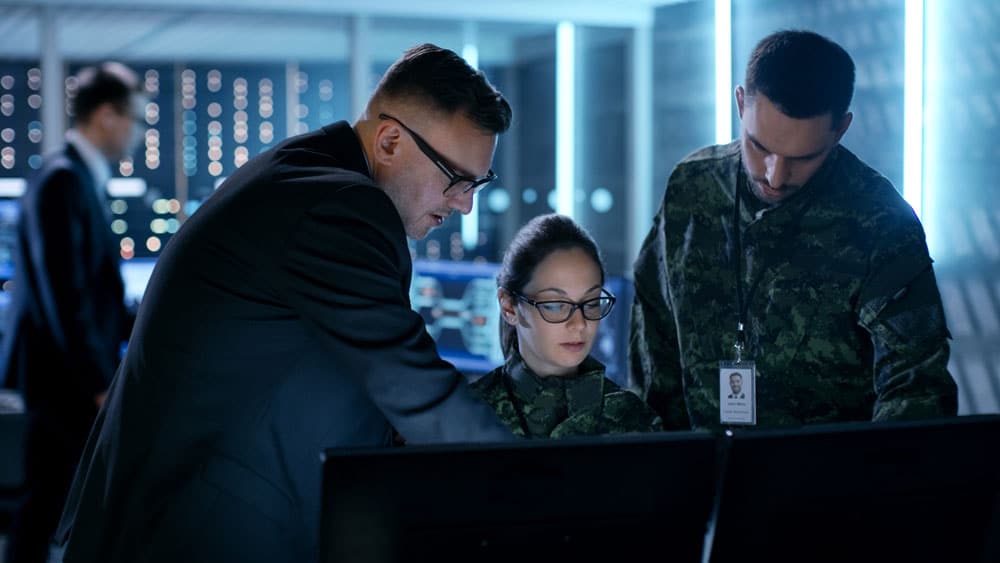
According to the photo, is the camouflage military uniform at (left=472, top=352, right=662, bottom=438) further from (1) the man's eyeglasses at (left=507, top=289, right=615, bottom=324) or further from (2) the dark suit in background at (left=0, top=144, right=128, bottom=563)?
(2) the dark suit in background at (left=0, top=144, right=128, bottom=563)

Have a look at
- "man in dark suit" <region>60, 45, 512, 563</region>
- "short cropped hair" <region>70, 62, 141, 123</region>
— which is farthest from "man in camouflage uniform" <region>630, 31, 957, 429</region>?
"short cropped hair" <region>70, 62, 141, 123</region>

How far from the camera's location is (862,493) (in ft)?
3.76

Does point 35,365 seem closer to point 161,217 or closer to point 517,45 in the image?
point 161,217

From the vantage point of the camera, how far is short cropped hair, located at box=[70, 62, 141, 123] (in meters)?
3.49

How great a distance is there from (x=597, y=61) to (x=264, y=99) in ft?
5.86

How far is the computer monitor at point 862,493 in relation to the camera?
111 cm

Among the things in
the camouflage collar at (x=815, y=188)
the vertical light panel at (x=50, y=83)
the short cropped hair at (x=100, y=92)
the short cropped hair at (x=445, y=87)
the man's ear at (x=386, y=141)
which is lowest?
the camouflage collar at (x=815, y=188)

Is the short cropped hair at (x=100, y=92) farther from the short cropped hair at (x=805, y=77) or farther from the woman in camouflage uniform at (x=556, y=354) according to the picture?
the short cropped hair at (x=805, y=77)

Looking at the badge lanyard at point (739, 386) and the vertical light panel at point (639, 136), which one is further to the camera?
the vertical light panel at point (639, 136)

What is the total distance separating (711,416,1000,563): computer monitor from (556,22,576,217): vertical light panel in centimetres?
488

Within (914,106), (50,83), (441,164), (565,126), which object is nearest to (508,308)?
(441,164)

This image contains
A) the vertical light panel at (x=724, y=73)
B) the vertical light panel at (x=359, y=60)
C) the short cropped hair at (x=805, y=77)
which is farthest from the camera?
the vertical light panel at (x=359, y=60)

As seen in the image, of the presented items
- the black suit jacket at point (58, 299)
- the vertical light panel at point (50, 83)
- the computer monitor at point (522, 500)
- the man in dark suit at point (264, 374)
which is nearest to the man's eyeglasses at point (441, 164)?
the man in dark suit at point (264, 374)

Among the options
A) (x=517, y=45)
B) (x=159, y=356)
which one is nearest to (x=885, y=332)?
(x=159, y=356)
